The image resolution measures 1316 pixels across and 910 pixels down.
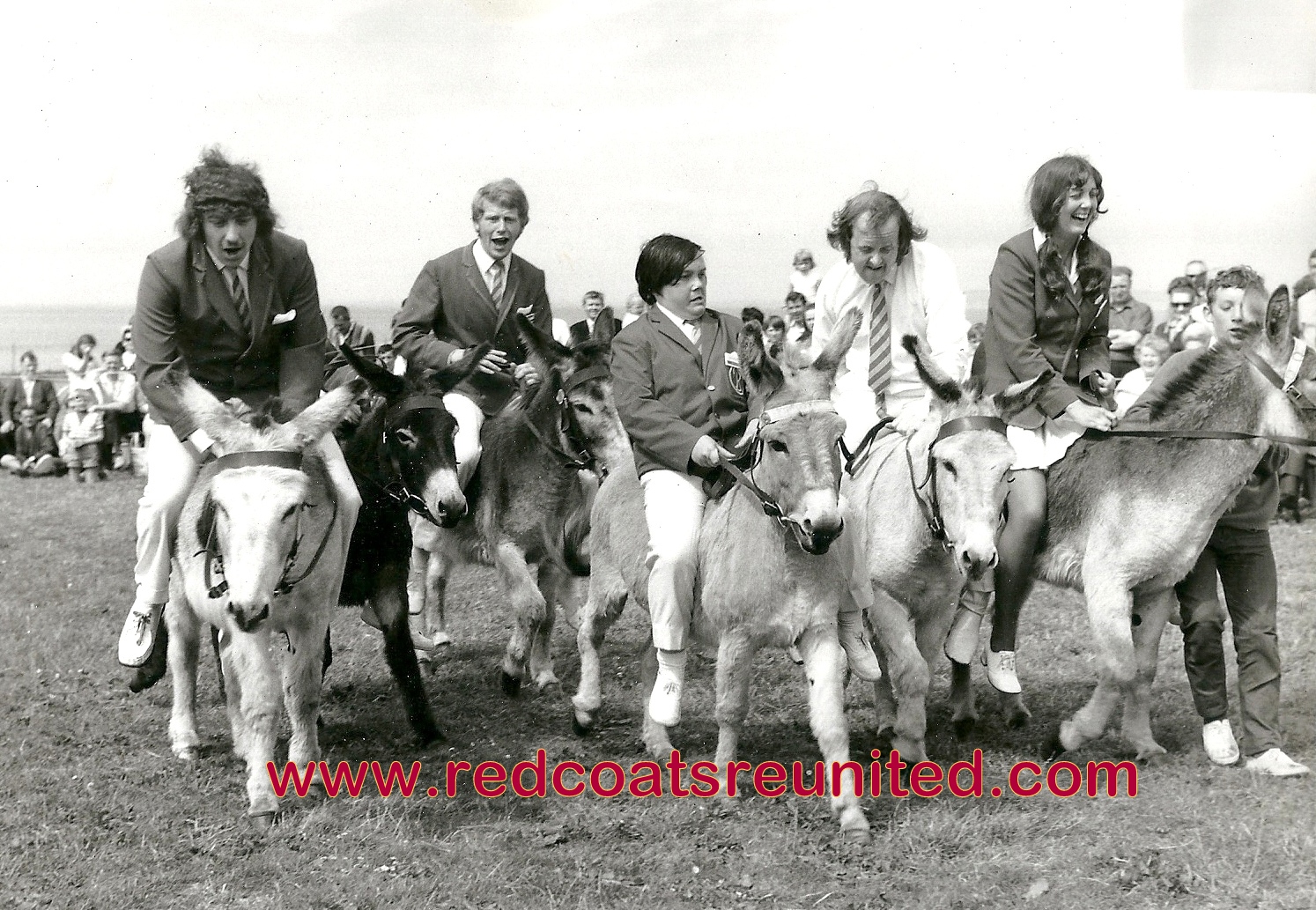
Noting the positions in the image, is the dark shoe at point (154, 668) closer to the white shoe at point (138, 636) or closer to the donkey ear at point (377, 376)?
the white shoe at point (138, 636)

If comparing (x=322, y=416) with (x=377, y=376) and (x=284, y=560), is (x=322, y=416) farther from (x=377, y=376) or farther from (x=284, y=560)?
(x=377, y=376)

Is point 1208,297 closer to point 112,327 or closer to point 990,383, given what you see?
point 990,383

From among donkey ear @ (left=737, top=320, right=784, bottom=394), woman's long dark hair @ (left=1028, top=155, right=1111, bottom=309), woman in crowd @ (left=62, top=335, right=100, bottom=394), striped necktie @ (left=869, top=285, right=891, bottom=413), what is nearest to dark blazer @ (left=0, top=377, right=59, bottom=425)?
woman in crowd @ (left=62, top=335, right=100, bottom=394)

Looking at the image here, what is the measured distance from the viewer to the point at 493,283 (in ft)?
25.8

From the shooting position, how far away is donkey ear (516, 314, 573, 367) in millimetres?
7684

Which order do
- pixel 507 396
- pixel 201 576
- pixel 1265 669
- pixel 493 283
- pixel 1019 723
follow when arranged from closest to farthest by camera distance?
pixel 201 576
pixel 1265 669
pixel 1019 723
pixel 493 283
pixel 507 396

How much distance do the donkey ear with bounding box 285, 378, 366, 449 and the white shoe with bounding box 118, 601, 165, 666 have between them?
5.08ft

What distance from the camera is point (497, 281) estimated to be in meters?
7.88

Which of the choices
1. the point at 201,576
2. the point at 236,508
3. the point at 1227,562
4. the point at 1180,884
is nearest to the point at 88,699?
the point at 201,576

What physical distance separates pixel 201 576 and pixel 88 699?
7.05 ft

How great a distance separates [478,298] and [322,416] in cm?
276

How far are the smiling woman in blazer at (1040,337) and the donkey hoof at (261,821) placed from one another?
3.55 meters

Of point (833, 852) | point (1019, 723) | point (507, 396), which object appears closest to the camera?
point (833, 852)

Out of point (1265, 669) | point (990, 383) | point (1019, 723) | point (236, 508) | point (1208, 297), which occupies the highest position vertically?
point (1208, 297)
